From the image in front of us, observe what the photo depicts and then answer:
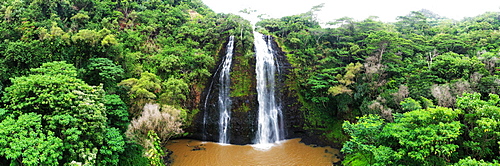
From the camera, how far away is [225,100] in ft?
68.0

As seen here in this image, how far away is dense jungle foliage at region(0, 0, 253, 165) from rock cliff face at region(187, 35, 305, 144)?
125cm

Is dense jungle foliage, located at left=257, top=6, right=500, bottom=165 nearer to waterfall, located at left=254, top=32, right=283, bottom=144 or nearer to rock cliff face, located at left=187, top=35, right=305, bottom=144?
rock cliff face, located at left=187, top=35, right=305, bottom=144

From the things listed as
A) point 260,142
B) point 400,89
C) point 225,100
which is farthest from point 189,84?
point 400,89

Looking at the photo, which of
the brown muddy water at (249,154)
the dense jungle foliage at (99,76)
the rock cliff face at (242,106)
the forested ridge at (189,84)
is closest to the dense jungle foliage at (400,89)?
the forested ridge at (189,84)

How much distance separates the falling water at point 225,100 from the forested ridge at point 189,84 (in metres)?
1.38

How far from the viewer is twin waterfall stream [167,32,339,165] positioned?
51.5 feet

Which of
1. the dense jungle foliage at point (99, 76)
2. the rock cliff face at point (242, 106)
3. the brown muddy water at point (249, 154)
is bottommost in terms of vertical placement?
the brown muddy water at point (249, 154)

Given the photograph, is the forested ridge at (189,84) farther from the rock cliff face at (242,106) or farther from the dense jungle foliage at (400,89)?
the rock cliff face at (242,106)

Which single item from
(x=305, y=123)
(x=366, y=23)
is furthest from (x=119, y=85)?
(x=366, y=23)

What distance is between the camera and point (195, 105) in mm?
20297

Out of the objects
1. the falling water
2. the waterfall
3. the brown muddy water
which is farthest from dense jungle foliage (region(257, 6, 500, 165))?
the falling water

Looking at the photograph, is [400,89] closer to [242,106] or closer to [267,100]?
[267,100]

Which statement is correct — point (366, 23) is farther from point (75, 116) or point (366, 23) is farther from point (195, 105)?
point (75, 116)

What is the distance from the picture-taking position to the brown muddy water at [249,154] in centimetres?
1535
